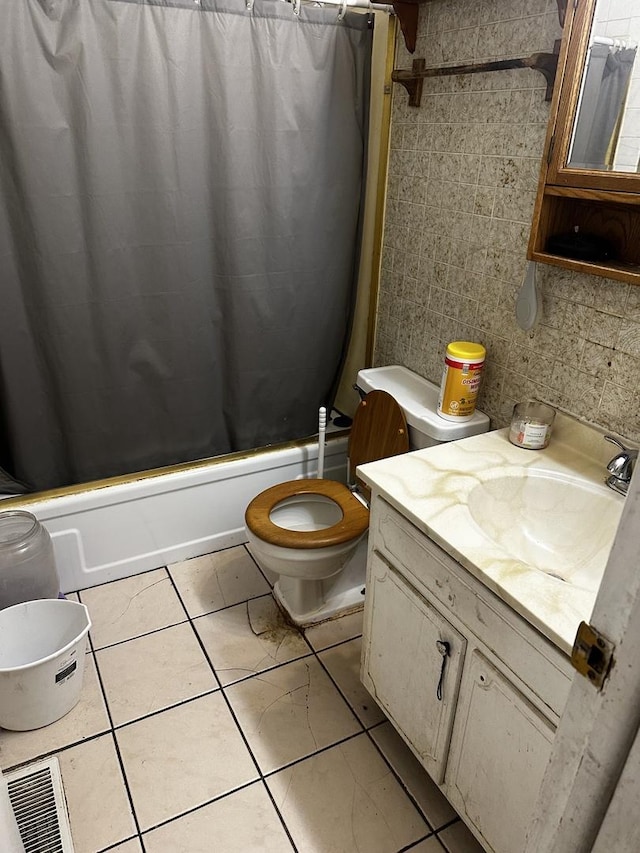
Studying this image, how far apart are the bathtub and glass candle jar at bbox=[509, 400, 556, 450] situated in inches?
35.5

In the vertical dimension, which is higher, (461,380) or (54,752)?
(461,380)

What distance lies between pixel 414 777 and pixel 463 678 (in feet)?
1.60

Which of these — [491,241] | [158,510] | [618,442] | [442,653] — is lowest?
[158,510]

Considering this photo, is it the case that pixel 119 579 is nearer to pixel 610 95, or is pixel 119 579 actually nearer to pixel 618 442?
pixel 618 442

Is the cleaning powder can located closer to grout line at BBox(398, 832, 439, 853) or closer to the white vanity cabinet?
the white vanity cabinet

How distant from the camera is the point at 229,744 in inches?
63.4

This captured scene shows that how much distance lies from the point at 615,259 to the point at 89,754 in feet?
5.66

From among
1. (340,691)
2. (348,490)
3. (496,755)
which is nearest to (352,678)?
(340,691)

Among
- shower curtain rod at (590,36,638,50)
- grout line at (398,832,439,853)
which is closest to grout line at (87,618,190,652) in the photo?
grout line at (398,832,439,853)

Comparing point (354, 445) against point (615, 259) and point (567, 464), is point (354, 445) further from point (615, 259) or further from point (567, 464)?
point (615, 259)

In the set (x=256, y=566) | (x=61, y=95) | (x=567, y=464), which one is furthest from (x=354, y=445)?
(x=61, y=95)

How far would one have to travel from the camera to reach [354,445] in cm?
210

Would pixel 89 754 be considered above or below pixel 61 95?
below

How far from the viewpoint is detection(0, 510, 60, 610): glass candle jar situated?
174 cm
